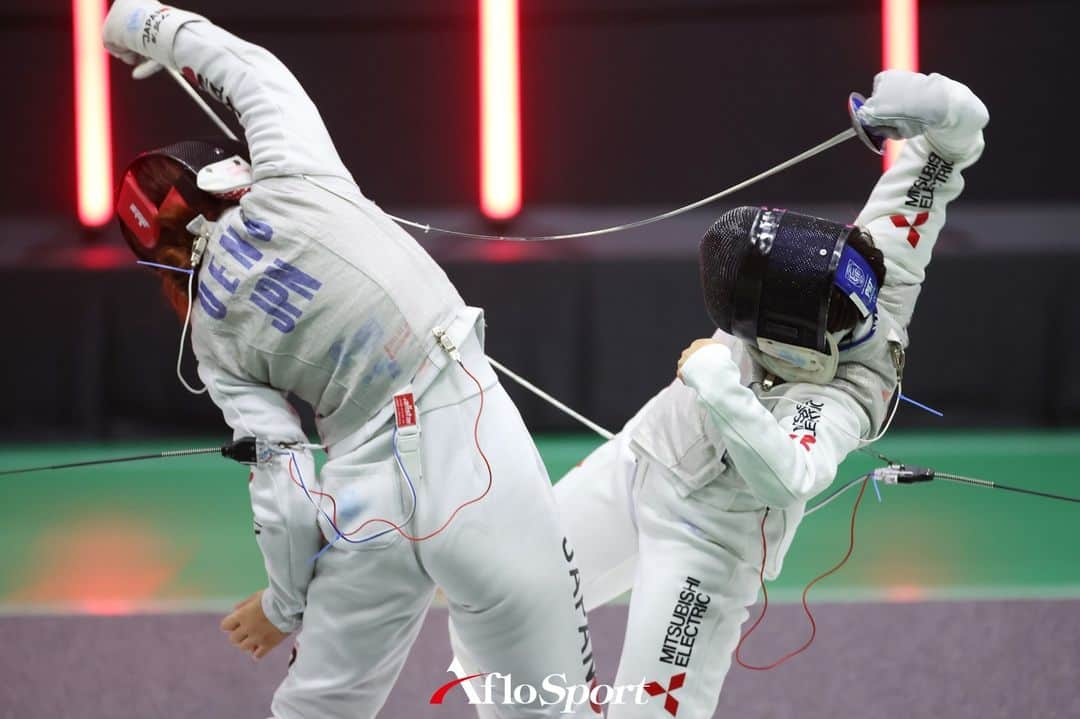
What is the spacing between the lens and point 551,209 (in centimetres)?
522

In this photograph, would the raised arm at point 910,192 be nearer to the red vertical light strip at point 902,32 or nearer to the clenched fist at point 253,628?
the clenched fist at point 253,628

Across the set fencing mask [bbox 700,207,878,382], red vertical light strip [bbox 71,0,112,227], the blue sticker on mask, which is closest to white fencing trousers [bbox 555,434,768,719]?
fencing mask [bbox 700,207,878,382]

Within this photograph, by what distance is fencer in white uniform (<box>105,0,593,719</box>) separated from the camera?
191 cm

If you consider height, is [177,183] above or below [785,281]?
above

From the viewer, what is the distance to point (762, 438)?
6.44 feet

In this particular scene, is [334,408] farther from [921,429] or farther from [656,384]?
[921,429]

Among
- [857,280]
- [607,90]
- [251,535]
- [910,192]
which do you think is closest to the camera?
[857,280]

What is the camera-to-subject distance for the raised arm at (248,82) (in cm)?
194

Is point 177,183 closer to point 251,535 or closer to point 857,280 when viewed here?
point 857,280

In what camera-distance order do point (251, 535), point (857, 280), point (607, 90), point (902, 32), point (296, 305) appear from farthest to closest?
point (607, 90), point (902, 32), point (251, 535), point (857, 280), point (296, 305)

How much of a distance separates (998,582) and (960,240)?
188cm

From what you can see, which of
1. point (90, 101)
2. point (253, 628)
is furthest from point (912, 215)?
point (90, 101)

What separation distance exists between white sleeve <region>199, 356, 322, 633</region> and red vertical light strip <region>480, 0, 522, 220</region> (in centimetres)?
316

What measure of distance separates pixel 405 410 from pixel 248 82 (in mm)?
561
